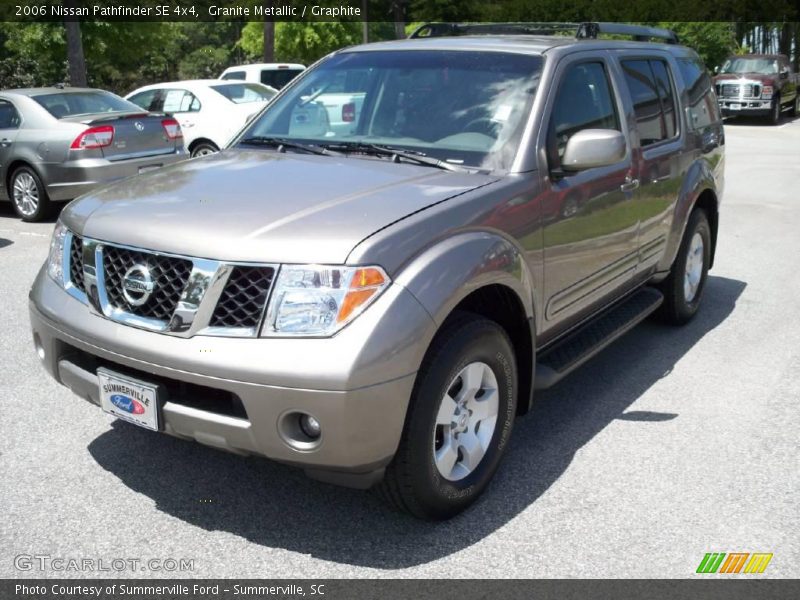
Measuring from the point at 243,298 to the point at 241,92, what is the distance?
1233 centimetres

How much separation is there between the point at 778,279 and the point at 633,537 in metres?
4.91

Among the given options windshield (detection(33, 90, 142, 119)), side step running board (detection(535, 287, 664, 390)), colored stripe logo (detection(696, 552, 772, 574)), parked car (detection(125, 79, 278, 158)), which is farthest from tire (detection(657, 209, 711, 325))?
parked car (detection(125, 79, 278, 158))

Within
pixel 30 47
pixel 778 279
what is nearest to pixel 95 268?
pixel 778 279

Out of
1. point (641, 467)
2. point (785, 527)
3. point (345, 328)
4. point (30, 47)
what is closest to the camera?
point (345, 328)

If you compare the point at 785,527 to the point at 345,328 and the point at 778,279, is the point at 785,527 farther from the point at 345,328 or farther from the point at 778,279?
the point at 778,279

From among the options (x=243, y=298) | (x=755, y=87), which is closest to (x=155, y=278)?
(x=243, y=298)

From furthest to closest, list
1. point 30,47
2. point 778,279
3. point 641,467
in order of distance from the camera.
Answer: point 30,47, point 778,279, point 641,467

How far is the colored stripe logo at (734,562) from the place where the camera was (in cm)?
→ 325

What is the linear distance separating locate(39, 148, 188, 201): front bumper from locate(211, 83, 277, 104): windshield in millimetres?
4269

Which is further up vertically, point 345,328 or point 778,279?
point 345,328

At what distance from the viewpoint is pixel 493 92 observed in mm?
4211

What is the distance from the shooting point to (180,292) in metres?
3.15

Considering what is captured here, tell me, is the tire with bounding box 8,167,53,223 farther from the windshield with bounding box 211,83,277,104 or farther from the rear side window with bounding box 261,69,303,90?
the rear side window with bounding box 261,69,303,90

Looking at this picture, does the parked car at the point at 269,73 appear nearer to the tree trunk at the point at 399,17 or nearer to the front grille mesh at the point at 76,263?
the front grille mesh at the point at 76,263
